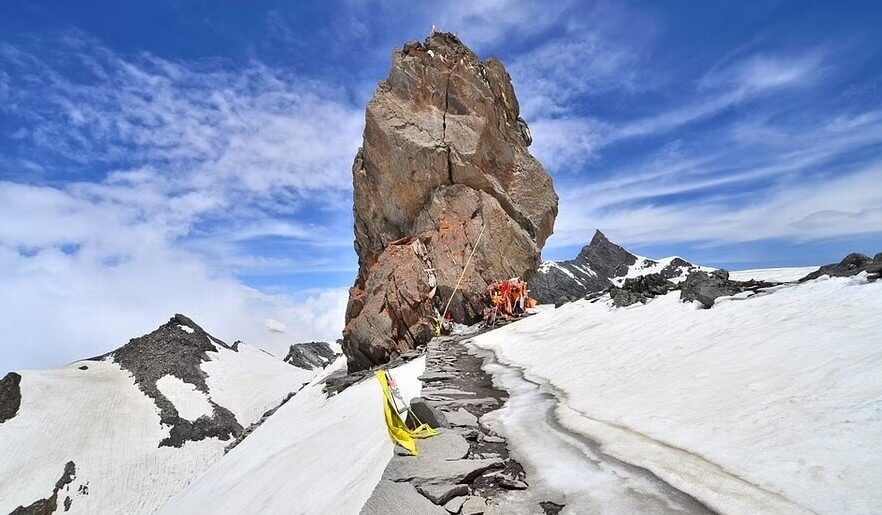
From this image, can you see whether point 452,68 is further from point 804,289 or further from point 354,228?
point 804,289

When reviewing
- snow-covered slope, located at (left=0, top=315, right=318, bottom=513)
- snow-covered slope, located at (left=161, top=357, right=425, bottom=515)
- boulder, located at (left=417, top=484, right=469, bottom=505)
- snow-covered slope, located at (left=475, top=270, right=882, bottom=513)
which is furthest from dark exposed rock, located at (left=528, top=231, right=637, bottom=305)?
boulder, located at (left=417, top=484, right=469, bottom=505)

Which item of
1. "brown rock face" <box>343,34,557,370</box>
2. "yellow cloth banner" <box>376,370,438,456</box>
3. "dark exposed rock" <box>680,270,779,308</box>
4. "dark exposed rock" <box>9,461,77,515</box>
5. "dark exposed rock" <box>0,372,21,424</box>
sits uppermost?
"brown rock face" <box>343,34,557,370</box>

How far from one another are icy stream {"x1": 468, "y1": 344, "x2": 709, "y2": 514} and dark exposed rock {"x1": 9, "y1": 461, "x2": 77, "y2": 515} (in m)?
40.2

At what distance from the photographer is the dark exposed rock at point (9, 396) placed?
38.4m

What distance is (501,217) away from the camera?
2691 centimetres

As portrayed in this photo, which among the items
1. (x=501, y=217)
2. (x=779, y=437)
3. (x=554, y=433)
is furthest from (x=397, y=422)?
(x=501, y=217)

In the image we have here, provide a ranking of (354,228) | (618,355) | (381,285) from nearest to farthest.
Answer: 1. (618,355)
2. (381,285)
3. (354,228)

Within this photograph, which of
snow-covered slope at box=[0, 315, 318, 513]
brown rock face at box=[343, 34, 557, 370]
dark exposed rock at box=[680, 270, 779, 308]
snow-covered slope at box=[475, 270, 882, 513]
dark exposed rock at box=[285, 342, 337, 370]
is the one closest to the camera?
snow-covered slope at box=[475, 270, 882, 513]

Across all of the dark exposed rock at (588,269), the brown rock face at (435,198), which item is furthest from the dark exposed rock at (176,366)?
the dark exposed rock at (588,269)

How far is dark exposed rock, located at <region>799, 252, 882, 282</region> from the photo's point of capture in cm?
734

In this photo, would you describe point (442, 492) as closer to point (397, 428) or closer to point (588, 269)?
point (397, 428)

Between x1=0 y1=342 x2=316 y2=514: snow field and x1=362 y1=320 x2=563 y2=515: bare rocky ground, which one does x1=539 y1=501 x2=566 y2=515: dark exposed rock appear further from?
x1=0 y1=342 x2=316 y2=514: snow field

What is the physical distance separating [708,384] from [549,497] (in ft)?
10.3

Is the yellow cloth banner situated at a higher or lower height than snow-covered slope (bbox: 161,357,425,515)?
higher
